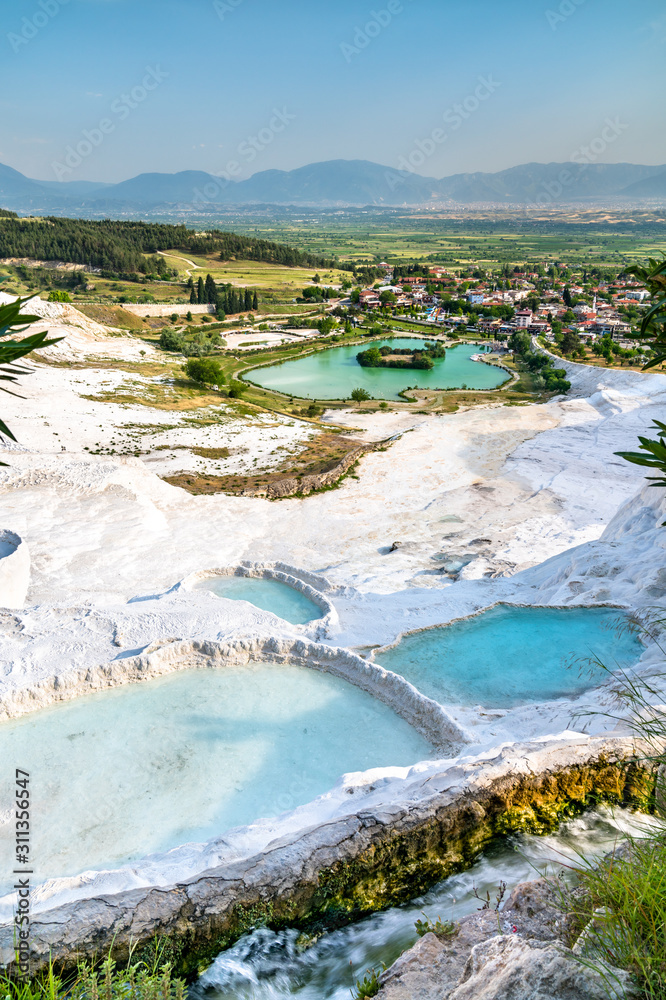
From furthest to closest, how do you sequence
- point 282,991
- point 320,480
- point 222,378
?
point 222,378 < point 320,480 < point 282,991

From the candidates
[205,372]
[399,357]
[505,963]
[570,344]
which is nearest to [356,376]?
[399,357]

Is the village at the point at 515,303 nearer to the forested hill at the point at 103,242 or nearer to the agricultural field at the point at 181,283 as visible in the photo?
the agricultural field at the point at 181,283

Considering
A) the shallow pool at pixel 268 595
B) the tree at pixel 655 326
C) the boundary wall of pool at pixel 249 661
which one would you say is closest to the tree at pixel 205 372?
the shallow pool at pixel 268 595

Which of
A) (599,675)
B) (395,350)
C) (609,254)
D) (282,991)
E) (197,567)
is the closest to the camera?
(282,991)

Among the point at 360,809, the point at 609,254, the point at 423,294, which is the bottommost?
the point at 360,809

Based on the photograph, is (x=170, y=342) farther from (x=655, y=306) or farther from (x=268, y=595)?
(x=655, y=306)

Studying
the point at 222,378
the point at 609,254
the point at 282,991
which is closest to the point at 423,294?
the point at 222,378

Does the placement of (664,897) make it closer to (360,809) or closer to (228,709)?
(360,809)
